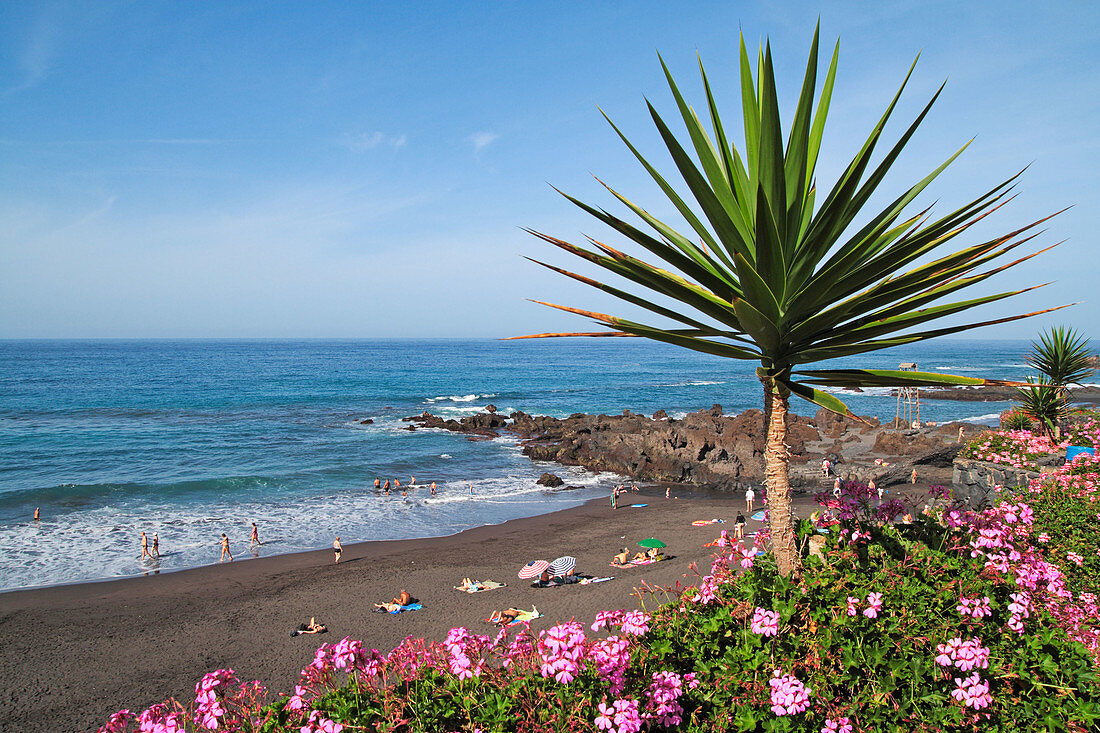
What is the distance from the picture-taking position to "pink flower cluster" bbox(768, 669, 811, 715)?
8.62 ft

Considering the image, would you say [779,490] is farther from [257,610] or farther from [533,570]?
[257,610]

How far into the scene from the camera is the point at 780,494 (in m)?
3.30

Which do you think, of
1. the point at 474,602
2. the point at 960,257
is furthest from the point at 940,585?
the point at 474,602

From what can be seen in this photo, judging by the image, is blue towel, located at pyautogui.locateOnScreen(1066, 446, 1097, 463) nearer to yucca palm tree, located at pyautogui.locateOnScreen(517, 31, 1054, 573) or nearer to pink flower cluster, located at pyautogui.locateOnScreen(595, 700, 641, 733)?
yucca palm tree, located at pyautogui.locateOnScreen(517, 31, 1054, 573)

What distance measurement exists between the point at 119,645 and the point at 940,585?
14.1 m

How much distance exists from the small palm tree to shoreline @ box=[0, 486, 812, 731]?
8.07 meters

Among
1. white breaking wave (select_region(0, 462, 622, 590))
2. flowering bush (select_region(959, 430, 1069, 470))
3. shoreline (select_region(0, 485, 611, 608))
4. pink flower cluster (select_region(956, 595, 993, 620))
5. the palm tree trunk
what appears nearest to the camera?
pink flower cluster (select_region(956, 595, 993, 620))

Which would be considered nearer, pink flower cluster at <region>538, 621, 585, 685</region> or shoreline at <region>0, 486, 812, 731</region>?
pink flower cluster at <region>538, 621, 585, 685</region>

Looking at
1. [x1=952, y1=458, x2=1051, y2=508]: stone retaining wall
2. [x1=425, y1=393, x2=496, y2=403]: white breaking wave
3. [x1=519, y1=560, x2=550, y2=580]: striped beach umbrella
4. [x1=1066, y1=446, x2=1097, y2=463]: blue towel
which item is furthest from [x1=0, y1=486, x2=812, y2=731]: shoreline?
[x1=425, y1=393, x2=496, y2=403]: white breaking wave

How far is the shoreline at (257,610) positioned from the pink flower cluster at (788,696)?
351 inches

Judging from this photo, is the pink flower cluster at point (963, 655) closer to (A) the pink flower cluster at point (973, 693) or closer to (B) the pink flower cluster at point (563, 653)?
(A) the pink flower cluster at point (973, 693)

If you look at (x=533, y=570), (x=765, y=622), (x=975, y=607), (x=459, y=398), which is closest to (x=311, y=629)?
(x=533, y=570)

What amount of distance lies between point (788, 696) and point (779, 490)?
1.08 metres

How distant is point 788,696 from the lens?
2.65 meters
